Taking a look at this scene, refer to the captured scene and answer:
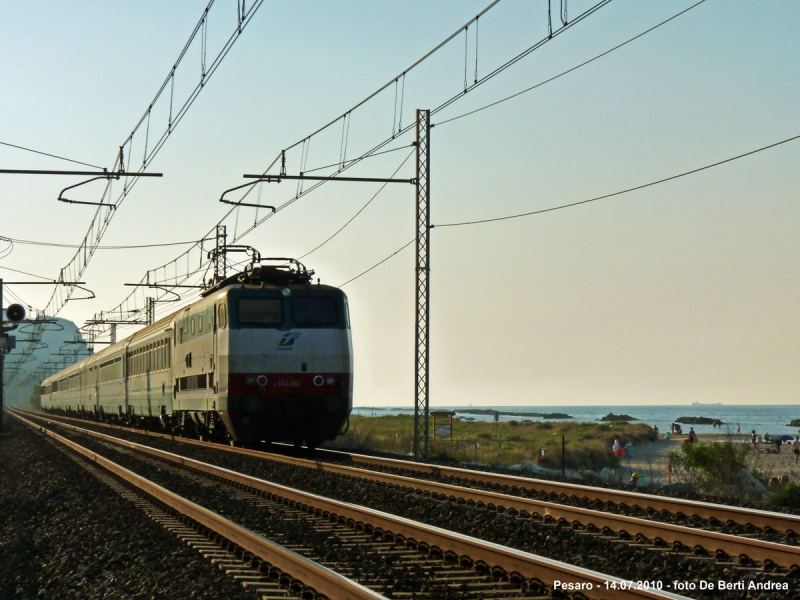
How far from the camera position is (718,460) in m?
21.9

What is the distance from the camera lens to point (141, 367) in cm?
3234

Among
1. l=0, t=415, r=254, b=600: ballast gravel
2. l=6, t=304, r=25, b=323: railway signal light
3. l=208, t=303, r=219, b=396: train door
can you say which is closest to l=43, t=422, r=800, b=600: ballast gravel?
l=0, t=415, r=254, b=600: ballast gravel

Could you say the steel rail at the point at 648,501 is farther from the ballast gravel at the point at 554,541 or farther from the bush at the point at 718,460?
the bush at the point at 718,460

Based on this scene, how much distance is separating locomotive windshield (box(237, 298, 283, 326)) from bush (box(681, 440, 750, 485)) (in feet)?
30.5

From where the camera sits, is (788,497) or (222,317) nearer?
(788,497)

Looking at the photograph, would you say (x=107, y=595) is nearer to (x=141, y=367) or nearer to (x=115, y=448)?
(x=115, y=448)

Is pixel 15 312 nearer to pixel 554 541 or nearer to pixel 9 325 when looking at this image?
pixel 9 325

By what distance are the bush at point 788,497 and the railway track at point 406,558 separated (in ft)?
22.3

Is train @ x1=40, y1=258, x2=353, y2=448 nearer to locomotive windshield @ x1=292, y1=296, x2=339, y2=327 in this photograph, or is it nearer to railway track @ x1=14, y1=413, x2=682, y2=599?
locomotive windshield @ x1=292, y1=296, x2=339, y2=327

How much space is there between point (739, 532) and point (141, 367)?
84.1ft

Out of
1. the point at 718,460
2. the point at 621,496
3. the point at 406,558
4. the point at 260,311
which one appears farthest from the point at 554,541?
the point at 718,460

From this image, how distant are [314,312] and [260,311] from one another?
114 cm

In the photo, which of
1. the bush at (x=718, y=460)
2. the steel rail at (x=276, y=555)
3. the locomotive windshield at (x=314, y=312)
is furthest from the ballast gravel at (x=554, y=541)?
the bush at (x=718, y=460)

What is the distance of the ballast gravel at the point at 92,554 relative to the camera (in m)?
7.60
